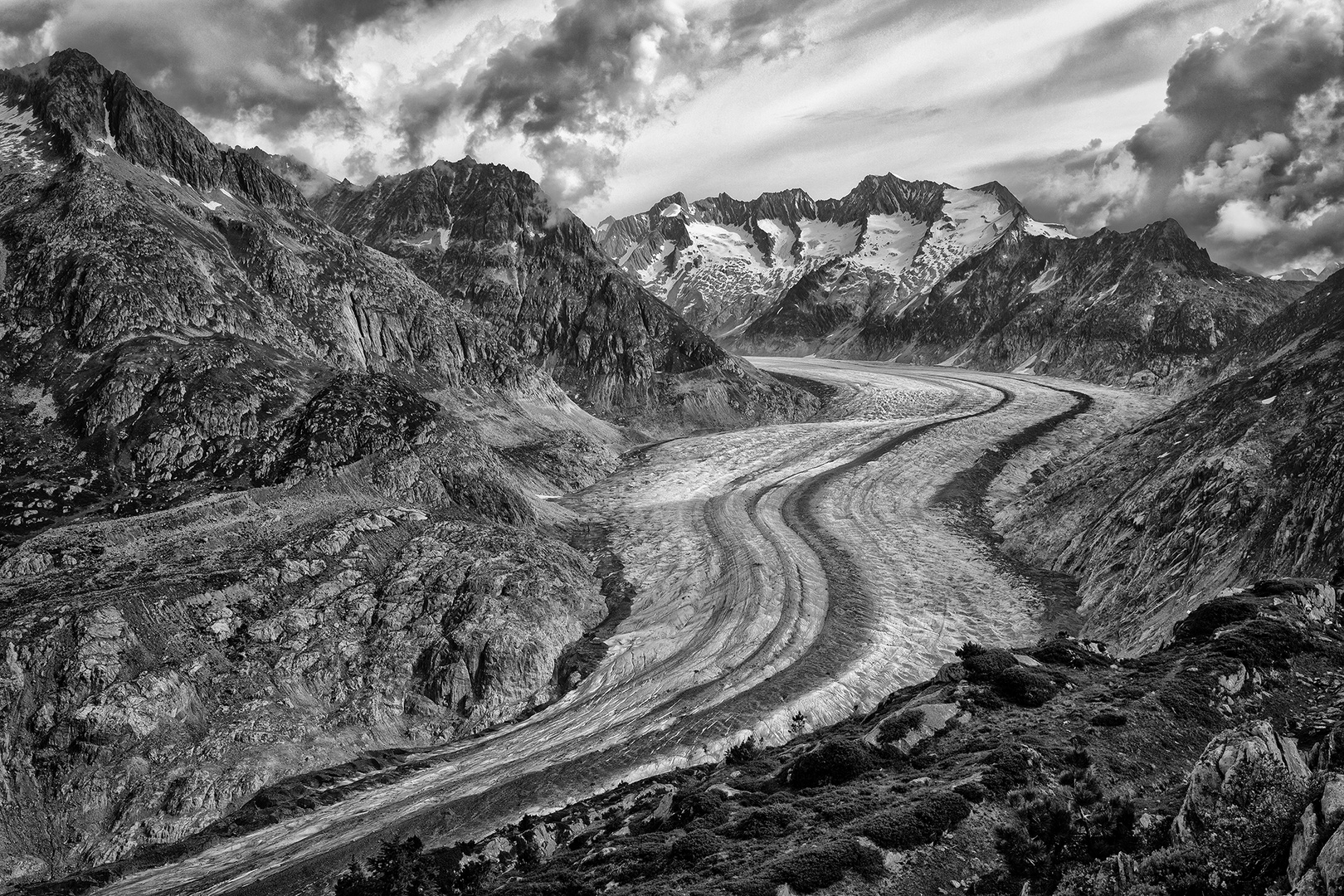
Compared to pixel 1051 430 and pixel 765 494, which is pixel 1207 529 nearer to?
pixel 765 494

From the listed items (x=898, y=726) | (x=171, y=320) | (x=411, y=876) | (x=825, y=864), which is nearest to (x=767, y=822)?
(x=825, y=864)

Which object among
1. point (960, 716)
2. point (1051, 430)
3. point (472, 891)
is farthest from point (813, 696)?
point (1051, 430)

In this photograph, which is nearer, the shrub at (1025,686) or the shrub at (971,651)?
the shrub at (1025,686)

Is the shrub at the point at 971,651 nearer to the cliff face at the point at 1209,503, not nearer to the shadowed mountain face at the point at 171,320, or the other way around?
the cliff face at the point at 1209,503

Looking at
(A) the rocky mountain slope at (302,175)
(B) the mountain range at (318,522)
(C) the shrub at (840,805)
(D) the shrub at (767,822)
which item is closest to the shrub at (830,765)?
(B) the mountain range at (318,522)

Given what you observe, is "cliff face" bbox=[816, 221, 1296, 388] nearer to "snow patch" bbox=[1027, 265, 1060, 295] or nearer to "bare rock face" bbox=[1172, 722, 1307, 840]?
"snow patch" bbox=[1027, 265, 1060, 295]

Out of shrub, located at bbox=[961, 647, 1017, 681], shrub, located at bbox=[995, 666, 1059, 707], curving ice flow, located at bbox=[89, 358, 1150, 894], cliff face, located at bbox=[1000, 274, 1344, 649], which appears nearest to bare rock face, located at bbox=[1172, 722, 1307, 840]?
shrub, located at bbox=[995, 666, 1059, 707]

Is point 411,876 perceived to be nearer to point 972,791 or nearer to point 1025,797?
point 972,791
